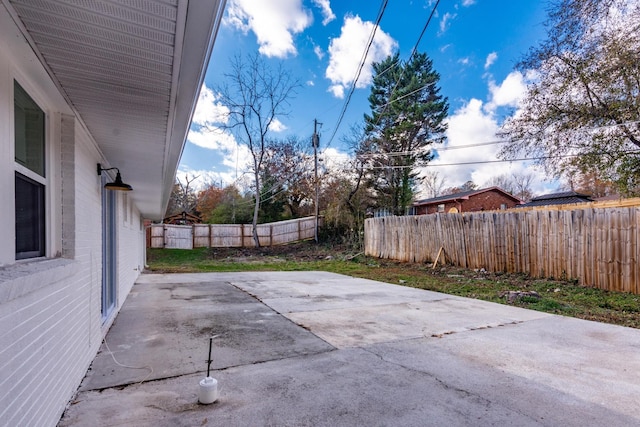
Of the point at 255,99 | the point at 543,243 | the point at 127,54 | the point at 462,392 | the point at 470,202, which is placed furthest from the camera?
the point at 470,202

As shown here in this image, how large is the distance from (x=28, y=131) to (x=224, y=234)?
17.1 m

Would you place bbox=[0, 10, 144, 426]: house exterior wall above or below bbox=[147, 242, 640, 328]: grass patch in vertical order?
above

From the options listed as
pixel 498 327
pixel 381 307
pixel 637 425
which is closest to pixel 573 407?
pixel 637 425

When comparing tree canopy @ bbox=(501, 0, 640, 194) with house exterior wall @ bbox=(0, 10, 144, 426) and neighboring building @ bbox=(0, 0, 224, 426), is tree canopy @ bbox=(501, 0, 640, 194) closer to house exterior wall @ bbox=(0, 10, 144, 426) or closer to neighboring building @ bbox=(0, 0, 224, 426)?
neighboring building @ bbox=(0, 0, 224, 426)

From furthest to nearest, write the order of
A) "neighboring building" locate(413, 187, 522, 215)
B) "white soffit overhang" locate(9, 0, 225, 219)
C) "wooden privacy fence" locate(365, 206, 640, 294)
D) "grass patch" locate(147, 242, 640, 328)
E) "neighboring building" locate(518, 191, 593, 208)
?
"neighboring building" locate(413, 187, 522, 215) → "neighboring building" locate(518, 191, 593, 208) → "wooden privacy fence" locate(365, 206, 640, 294) → "grass patch" locate(147, 242, 640, 328) → "white soffit overhang" locate(9, 0, 225, 219)

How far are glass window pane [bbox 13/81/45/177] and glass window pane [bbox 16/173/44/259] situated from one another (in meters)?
0.11

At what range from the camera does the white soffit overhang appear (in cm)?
139

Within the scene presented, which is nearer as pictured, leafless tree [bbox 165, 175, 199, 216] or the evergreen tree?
the evergreen tree

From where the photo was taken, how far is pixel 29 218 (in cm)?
209

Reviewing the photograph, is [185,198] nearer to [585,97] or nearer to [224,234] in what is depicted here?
[224,234]

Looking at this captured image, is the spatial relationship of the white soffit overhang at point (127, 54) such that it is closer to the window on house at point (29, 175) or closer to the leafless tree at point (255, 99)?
the window on house at point (29, 175)

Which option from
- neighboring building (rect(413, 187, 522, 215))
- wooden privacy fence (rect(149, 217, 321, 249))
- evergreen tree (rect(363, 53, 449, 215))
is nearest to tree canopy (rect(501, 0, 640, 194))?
evergreen tree (rect(363, 53, 449, 215))

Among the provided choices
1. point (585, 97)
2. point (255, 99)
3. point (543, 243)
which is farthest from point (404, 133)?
point (543, 243)

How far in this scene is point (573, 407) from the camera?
231 cm
